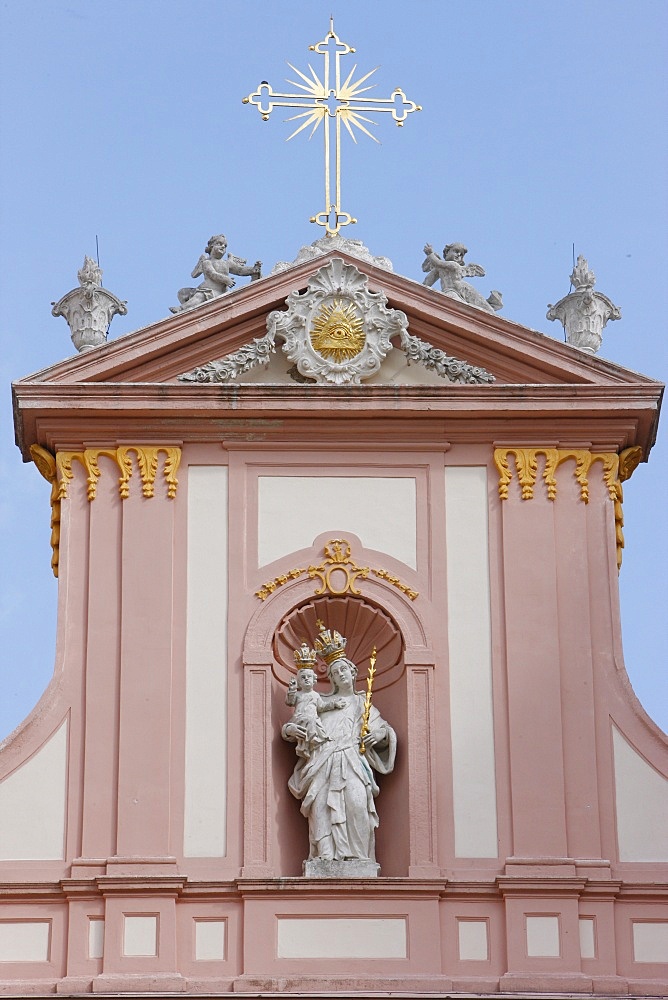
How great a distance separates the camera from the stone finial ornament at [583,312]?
19125 mm

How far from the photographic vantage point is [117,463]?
18.6 metres

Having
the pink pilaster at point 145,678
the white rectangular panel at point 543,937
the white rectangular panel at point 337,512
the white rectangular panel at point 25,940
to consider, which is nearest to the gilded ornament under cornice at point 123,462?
the pink pilaster at point 145,678

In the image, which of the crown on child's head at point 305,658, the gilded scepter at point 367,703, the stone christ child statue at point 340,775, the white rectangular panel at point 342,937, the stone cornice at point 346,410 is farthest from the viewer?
the stone cornice at point 346,410

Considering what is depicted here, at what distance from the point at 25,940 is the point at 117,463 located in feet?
10.4

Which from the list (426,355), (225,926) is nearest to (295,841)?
(225,926)

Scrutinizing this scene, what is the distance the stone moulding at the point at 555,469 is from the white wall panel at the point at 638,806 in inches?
51.7

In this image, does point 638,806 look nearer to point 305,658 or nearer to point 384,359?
point 305,658

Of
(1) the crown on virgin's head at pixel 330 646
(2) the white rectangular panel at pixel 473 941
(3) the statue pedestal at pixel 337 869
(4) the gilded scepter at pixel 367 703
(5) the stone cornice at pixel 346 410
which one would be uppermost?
(5) the stone cornice at pixel 346 410

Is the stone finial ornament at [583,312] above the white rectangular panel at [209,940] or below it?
above

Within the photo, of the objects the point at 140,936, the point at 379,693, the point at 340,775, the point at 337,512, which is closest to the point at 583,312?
the point at 337,512

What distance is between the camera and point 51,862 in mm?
17500

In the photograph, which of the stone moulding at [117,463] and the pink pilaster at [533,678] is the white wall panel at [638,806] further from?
the stone moulding at [117,463]

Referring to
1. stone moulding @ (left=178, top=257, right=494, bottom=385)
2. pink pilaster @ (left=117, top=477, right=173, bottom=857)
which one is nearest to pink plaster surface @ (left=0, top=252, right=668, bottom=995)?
pink pilaster @ (left=117, top=477, right=173, bottom=857)

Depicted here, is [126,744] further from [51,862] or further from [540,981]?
[540,981]
